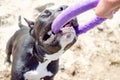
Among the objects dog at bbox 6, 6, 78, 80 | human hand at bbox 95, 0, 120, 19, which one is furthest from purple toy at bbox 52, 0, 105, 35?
human hand at bbox 95, 0, 120, 19

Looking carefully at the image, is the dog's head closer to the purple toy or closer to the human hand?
the purple toy

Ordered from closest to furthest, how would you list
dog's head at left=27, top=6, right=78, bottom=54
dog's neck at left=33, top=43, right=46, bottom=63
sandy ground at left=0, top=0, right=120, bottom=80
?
dog's head at left=27, top=6, right=78, bottom=54 < dog's neck at left=33, top=43, right=46, bottom=63 < sandy ground at left=0, top=0, right=120, bottom=80

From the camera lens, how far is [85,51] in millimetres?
2791

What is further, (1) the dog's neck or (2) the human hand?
(1) the dog's neck

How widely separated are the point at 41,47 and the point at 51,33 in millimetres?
167

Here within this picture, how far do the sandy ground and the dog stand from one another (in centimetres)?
62

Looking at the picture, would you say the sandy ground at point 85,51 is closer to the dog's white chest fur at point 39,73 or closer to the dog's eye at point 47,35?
the dog's white chest fur at point 39,73

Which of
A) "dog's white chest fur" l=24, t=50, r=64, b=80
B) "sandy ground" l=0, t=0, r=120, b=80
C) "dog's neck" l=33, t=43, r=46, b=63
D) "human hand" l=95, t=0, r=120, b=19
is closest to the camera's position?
"human hand" l=95, t=0, r=120, b=19

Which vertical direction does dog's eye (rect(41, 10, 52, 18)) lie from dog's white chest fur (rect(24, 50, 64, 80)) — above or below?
above

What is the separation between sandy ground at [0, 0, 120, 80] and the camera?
8.71 feet

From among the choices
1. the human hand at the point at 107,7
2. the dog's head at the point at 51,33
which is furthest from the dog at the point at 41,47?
the human hand at the point at 107,7

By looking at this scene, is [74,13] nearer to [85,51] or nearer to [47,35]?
[47,35]

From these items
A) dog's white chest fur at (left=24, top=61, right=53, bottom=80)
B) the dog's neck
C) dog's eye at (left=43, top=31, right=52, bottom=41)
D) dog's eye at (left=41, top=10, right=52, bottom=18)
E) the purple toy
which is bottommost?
dog's white chest fur at (left=24, top=61, right=53, bottom=80)

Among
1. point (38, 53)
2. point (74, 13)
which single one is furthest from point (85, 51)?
point (74, 13)
